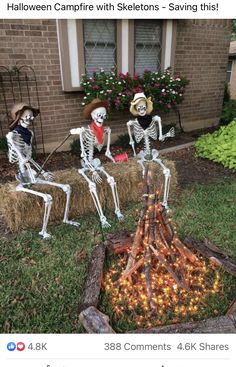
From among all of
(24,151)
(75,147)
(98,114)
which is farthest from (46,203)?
(75,147)

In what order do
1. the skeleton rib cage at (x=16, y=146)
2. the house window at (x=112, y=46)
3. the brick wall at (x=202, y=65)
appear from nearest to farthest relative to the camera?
the skeleton rib cage at (x=16, y=146)
the house window at (x=112, y=46)
the brick wall at (x=202, y=65)

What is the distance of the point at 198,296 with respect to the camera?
8.73 feet

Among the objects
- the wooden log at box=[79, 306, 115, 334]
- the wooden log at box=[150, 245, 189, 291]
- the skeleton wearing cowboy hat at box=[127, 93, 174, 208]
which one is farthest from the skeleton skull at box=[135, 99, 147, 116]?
the wooden log at box=[79, 306, 115, 334]

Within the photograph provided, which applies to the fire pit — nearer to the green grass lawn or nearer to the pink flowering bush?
the green grass lawn

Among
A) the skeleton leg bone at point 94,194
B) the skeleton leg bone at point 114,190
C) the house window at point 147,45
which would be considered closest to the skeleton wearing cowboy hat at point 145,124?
the skeleton leg bone at point 114,190

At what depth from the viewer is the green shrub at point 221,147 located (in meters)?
5.78

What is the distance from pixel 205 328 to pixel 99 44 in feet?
18.4

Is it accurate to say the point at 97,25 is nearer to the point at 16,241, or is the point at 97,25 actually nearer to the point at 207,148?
the point at 207,148

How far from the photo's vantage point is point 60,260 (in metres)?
3.15

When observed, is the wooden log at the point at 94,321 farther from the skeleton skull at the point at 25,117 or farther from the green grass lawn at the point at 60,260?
the skeleton skull at the point at 25,117

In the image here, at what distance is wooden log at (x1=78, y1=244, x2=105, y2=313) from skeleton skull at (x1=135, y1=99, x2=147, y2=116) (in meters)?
1.78

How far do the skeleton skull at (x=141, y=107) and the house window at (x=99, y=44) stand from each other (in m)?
2.77
